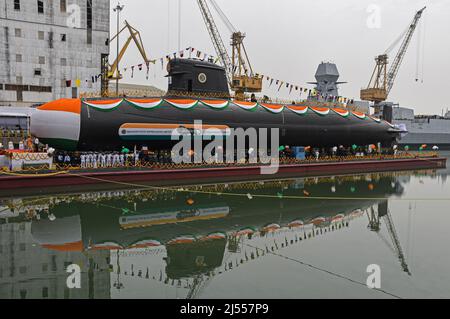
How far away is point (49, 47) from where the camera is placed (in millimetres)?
48000

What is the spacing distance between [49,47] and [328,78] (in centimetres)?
6776

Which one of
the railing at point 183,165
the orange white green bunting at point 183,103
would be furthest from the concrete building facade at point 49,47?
the railing at point 183,165

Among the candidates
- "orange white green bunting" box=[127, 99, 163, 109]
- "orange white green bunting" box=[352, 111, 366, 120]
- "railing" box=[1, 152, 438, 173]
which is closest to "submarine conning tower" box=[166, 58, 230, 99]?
"orange white green bunting" box=[127, 99, 163, 109]

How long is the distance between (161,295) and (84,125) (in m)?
15.5

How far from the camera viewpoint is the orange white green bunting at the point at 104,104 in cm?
2197

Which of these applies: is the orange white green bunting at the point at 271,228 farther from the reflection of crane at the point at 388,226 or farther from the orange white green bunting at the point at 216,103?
the orange white green bunting at the point at 216,103

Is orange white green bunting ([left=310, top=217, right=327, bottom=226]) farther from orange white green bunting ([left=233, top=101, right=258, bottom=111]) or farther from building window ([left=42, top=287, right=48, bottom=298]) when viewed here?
orange white green bunting ([left=233, top=101, right=258, bottom=111])

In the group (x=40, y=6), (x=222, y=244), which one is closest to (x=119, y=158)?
(x=222, y=244)

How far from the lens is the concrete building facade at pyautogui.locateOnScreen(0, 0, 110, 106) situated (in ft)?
150

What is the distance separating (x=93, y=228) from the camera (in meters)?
12.9

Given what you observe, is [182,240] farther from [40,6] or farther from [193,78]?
[40,6]

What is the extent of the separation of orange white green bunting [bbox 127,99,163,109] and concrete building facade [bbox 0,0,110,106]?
2324 centimetres
